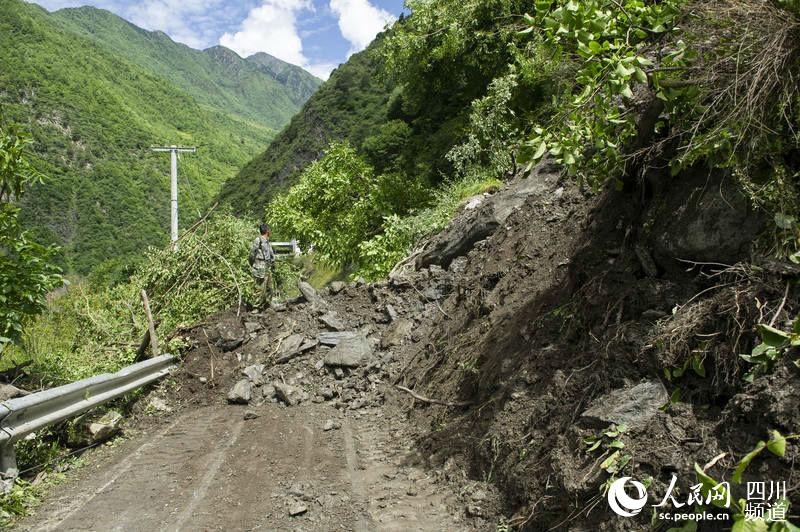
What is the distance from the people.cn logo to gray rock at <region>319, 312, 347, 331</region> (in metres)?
7.26

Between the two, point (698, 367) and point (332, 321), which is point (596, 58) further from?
point (332, 321)

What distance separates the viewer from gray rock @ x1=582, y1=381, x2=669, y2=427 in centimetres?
363

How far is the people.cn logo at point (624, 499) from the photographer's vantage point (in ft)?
10.6

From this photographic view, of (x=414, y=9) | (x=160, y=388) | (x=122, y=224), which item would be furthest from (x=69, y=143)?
(x=160, y=388)

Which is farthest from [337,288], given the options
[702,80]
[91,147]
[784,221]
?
[91,147]

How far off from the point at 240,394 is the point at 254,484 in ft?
11.2

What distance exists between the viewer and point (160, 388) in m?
8.52

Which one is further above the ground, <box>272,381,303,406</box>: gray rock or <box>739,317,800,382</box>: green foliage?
<box>739,317,800,382</box>: green foliage

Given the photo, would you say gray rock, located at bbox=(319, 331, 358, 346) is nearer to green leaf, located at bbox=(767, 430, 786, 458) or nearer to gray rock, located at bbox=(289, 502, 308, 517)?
gray rock, located at bbox=(289, 502, 308, 517)

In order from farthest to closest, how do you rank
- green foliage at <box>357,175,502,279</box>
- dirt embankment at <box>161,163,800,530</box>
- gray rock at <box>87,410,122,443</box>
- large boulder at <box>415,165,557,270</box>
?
green foliage at <box>357,175,502,279</box>
large boulder at <box>415,165,557,270</box>
gray rock at <box>87,410,122,443</box>
dirt embankment at <box>161,163,800,530</box>

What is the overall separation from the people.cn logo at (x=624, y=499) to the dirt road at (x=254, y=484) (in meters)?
1.32

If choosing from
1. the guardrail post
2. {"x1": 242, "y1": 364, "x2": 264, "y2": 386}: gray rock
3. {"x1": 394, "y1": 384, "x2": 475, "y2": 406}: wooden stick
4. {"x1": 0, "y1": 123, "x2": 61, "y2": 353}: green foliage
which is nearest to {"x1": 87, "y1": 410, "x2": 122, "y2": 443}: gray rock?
{"x1": 0, "y1": 123, "x2": 61, "y2": 353}: green foliage

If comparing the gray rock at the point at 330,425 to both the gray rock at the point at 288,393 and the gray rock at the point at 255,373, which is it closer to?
the gray rock at the point at 288,393

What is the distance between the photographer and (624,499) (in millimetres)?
3295
